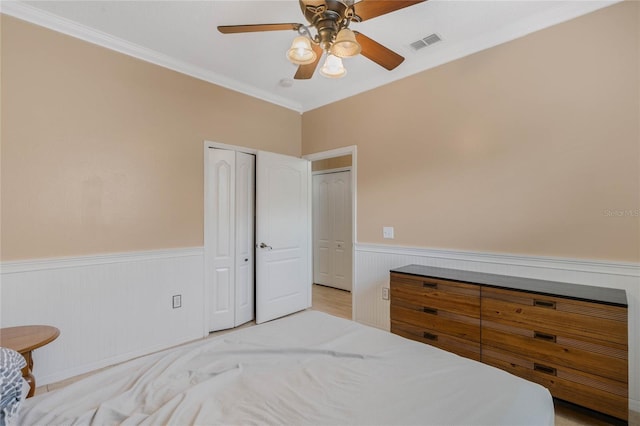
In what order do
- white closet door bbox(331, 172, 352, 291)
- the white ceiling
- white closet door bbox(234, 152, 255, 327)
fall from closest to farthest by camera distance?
the white ceiling, white closet door bbox(234, 152, 255, 327), white closet door bbox(331, 172, 352, 291)

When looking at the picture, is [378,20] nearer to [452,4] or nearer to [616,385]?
[452,4]

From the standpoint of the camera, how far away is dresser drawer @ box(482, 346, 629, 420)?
171 centimetres

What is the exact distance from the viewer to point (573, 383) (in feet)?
5.99

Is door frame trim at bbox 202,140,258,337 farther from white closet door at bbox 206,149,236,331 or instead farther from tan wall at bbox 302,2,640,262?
tan wall at bbox 302,2,640,262

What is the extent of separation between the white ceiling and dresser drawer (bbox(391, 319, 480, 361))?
247cm

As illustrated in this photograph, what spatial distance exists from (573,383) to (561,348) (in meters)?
0.21

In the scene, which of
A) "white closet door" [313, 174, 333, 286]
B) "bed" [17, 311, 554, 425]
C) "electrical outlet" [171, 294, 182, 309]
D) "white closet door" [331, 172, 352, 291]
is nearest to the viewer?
"bed" [17, 311, 554, 425]

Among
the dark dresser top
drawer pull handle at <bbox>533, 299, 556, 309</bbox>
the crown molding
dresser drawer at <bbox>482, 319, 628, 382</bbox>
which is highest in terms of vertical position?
the crown molding

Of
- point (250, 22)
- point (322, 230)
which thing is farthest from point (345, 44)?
point (322, 230)

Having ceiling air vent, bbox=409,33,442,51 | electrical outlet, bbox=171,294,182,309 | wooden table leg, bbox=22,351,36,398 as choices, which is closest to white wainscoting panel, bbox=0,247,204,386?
electrical outlet, bbox=171,294,182,309

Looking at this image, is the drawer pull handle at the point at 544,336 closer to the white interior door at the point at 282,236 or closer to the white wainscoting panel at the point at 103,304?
the white interior door at the point at 282,236

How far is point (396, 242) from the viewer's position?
124 inches

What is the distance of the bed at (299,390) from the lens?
99 centimetres

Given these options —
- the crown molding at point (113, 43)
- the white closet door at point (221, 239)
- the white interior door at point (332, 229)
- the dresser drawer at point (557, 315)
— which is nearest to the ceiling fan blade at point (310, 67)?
the crown molding at point (113, 43)
